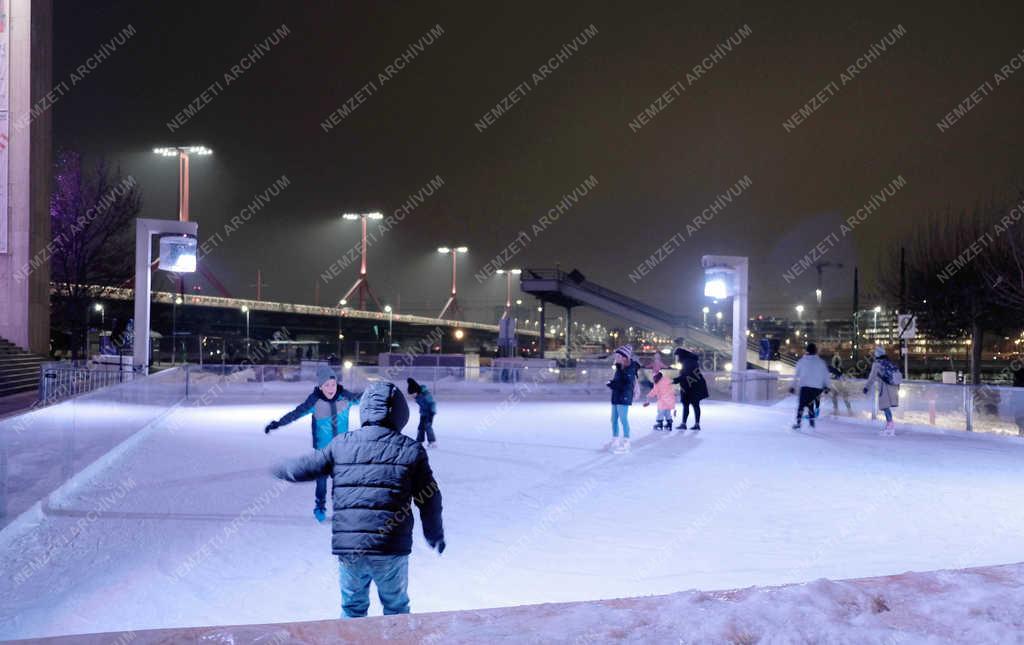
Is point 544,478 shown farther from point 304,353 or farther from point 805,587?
point 304,353

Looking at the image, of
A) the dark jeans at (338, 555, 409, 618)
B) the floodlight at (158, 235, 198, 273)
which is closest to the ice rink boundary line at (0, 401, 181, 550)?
the dark jeans at (338, 555, 409, 618)

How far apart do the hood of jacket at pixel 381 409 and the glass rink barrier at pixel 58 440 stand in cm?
391

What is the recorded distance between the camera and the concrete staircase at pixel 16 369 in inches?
835

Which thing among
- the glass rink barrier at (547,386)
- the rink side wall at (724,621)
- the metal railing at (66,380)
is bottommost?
the glass rink barrier at (547,386)

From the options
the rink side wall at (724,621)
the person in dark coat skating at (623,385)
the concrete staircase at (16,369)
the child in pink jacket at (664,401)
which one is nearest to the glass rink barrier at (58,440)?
the rink side wall at (724,621)

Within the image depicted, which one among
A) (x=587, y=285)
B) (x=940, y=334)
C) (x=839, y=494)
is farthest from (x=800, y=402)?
(x=587, y=285)

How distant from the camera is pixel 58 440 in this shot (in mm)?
7676

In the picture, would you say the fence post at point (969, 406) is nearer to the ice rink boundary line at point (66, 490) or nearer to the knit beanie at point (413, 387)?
the knit beanie at point (413, 387)

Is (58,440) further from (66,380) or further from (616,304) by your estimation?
(616,304)

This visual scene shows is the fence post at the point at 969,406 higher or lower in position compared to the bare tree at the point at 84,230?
lower

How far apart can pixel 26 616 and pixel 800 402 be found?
42.7 ft

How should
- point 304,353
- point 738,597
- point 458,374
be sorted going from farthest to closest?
point 304,353, point 458,374, point 738,597

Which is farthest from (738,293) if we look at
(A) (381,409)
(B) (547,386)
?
(A) (381,409)

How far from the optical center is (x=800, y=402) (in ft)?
48.5
